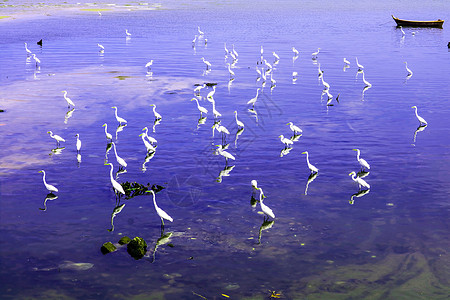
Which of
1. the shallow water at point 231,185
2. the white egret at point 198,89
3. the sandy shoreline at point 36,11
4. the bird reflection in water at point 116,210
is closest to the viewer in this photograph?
the shallow water at point 231,185

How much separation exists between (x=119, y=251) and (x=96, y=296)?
200 centimetres

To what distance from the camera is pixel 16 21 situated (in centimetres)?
8012

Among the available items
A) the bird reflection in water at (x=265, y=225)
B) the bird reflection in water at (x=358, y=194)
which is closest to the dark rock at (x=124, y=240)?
the bird reflection in water at (x=265, y=225)

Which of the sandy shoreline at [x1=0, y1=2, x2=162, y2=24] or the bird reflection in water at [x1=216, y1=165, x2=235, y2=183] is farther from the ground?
the sandy shoreline at [x1=0, y1=2, x2=162, y2=24]

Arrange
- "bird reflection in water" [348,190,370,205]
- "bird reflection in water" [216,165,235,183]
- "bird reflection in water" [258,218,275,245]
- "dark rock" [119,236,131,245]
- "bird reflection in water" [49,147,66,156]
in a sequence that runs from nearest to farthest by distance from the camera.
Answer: "dark rock" [119,236,131,245] < "bird reflection in water" [258,218,275,245] < "bird reflection in water" [348,190,370,205] < "bird reflection in water" [216,165,235,183] < "bird reflection in water" [49,147,66,156]

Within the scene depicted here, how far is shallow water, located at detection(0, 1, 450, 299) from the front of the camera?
13.8m

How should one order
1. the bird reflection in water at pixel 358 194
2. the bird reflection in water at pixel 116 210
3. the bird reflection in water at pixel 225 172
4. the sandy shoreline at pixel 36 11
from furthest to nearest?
the sandy shoreline at pixel 36 11 → the bird reflection in water at pixel 225 172 → the bird reflection in water at pixel 358 194 → the bird reflection in water at pixel 116 210

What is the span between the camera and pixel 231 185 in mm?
19719

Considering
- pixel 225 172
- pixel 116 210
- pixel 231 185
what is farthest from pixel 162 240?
pixel 225 172

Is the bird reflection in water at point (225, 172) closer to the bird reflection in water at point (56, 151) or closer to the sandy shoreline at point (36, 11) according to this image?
the bird reflection in water at point (56, 151)

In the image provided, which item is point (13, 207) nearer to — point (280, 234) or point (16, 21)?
point (280, 234)

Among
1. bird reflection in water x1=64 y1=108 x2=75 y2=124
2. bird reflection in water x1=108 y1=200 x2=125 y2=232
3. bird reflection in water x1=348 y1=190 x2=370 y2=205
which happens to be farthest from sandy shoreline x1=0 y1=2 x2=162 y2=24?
bird reflection in water x1=348 y1=190 x2=370 y2=205

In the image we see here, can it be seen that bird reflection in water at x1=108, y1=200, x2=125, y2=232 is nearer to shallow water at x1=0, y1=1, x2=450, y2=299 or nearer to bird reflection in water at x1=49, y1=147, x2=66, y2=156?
shallow water at x1=0, y1=1, x2=450, y2=299

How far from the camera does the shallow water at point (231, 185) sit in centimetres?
1379
